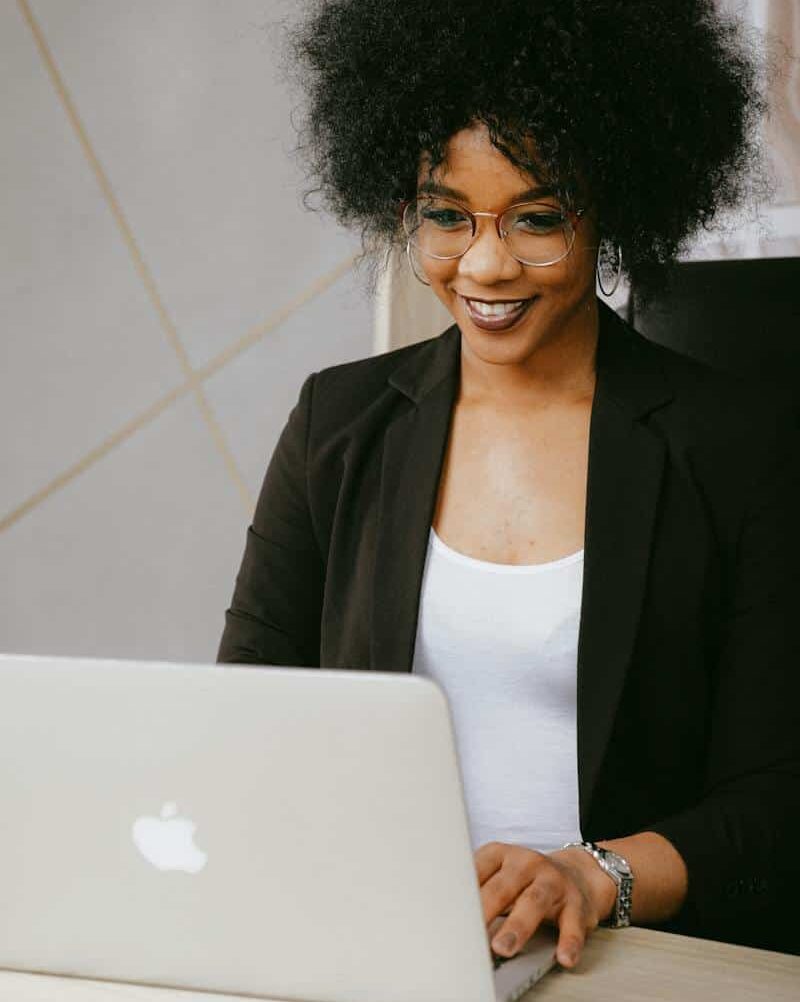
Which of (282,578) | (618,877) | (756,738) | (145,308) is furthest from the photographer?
(145,308)

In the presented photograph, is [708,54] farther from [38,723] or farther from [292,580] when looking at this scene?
[38,723]

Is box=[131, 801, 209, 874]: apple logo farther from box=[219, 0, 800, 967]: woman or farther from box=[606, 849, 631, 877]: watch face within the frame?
box=[219, 0, 800, 967]: woman

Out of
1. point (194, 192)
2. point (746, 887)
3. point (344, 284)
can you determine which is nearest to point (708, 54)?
point (746, 887)

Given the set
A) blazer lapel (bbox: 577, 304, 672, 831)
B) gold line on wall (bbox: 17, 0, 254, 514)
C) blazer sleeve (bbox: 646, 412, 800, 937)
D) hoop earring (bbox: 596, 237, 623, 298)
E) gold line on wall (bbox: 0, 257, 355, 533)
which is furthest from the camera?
gold line on wall (bbox: 17, 0, 254, 514)

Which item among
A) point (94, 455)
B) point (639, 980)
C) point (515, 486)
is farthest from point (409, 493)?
point (94, 455)

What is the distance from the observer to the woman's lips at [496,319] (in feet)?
4.39

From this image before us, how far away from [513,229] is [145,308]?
1.47 m

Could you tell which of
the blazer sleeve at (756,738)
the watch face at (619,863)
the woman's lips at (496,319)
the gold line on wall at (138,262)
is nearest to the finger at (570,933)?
the watch face at (619,863)

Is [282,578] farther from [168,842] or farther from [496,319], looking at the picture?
[168,842]

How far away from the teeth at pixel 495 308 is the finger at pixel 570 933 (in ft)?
1.97

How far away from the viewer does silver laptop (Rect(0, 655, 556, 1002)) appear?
74cm

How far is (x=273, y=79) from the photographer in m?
2.50

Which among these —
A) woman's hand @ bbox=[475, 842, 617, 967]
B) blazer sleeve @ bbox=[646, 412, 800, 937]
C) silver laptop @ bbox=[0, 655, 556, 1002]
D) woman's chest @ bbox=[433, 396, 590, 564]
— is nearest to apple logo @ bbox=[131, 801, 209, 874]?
silver laptop @ bbox=[0, 655, 556, 1002]

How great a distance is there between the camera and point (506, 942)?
0.90 meters
